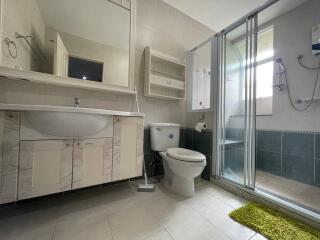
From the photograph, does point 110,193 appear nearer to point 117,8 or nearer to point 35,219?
point 35,219

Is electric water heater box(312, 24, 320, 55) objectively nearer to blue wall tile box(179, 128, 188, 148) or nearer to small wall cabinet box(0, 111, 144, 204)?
blue wall tile box(179, 128, 188, 148)

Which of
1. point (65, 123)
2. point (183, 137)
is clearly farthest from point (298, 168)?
point (65, 123)

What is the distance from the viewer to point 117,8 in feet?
5.30

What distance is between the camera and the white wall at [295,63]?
1.79 metres

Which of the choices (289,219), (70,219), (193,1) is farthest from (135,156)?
(193,1)

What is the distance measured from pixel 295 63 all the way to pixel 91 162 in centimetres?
263

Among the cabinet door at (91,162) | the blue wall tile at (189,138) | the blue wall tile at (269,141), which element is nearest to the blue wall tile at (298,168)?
the blue wall tile at (269,141)

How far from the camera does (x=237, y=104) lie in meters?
1.65

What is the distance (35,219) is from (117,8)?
2025 mm

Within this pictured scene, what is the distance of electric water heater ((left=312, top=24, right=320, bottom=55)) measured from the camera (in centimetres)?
170

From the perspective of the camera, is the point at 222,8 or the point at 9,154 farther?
the point at 222,8

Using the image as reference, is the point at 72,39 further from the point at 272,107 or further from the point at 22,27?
the point at 272,107

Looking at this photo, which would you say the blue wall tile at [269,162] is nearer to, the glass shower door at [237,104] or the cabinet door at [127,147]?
the glass shower door at [237,104]

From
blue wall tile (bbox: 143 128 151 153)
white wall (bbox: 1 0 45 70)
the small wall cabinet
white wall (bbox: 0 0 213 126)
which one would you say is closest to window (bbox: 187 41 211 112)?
white wall (bbox: 0 0 213 126)
